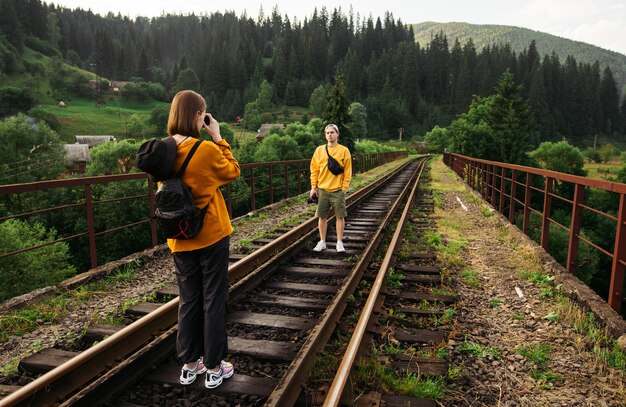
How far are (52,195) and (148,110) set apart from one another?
9919cm

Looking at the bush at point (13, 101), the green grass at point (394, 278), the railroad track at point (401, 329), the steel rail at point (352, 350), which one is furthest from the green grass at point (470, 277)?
the bush at point (13, 101)

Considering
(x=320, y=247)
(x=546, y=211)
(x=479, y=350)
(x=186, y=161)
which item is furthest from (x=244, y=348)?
(x=546, y=211)

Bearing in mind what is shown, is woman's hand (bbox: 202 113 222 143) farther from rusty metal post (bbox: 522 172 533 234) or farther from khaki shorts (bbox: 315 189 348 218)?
rusty metal post (bbox: 522 172 533 234)

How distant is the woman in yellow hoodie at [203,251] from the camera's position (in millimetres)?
2799

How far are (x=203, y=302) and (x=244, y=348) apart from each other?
733mm

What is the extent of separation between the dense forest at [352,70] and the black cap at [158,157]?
120179 millimetres

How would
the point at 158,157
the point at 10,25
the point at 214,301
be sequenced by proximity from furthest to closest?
the point at 10,25 < the point at 214,301 < the point at 158,157

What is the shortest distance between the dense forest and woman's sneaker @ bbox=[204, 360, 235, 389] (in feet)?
394

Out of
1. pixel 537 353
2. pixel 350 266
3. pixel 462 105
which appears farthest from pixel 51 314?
pixel 462 105

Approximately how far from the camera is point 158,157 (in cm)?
265

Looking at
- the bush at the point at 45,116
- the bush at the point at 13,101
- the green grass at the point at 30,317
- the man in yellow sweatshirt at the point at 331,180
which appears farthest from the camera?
the bush at the point at 13,101

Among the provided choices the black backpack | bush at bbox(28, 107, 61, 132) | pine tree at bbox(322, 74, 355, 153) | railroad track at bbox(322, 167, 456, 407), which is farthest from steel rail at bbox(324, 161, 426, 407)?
bush at bbox(28, 107, 61, 132)

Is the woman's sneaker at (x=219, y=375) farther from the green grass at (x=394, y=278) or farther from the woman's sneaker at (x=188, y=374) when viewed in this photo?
the green grass at (x=394, y=278)

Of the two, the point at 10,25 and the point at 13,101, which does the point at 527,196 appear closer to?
the point at 13,101
